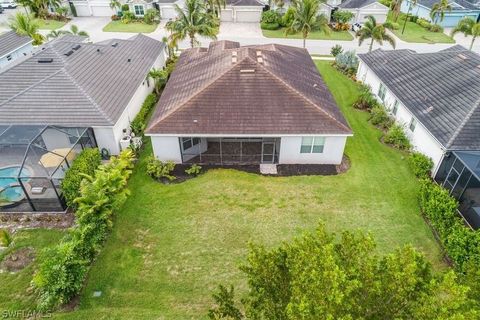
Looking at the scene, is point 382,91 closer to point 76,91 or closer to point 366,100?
point 366,100

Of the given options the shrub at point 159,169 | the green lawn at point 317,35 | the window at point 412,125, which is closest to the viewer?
the shrub at point 159,169

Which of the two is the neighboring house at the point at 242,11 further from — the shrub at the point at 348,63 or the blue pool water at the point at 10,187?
the blue pool water at the point at 10,187

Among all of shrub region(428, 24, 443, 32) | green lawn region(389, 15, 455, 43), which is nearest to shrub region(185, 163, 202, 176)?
Answer: green lawn region(389, 15, 455, 43)

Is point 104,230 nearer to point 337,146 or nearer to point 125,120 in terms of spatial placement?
point 125,120

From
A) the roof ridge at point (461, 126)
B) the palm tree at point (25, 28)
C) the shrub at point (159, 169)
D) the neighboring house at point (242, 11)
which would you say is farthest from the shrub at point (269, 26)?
the shrub at point (159, 169)

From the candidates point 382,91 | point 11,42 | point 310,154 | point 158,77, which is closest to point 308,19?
point 382,91

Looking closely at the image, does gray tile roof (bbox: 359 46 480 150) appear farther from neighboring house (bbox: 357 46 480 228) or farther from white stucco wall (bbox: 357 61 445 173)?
white stucco wall (bbox: 357 61 445 173)

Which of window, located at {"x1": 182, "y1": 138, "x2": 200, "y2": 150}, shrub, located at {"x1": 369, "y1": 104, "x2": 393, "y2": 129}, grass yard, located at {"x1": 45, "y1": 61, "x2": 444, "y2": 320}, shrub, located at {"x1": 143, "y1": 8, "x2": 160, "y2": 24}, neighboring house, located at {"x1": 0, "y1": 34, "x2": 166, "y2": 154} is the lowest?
grass yard, located at {"x1": 45, "y1": 61, "x2": 444, "y2": 320}
